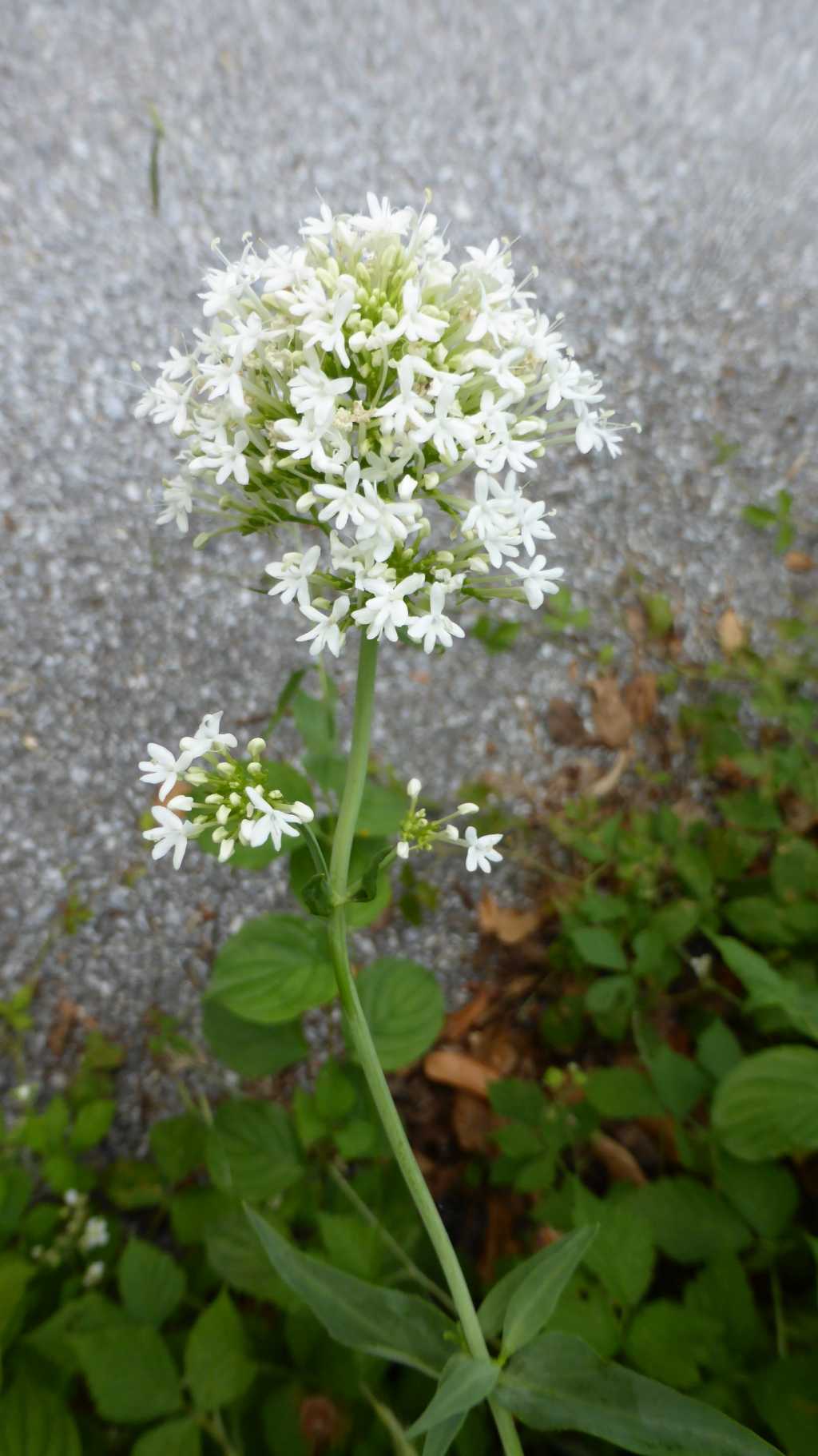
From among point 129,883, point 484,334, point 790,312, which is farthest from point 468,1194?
point 790,312

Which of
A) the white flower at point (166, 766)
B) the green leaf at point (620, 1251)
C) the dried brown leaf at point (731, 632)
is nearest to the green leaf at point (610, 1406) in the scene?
the green leaf at point (620, 1251)

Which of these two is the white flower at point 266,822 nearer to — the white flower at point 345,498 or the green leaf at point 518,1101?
the white flower at point 345,498

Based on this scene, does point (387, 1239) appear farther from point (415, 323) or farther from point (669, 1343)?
point (415, 323)

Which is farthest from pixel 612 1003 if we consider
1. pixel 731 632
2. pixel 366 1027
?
pixel 731 632

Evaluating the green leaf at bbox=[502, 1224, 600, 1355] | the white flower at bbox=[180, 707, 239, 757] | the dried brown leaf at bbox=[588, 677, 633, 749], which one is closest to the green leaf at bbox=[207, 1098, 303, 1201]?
the green leaf at bbox=[502, 1224, 600, 1355]

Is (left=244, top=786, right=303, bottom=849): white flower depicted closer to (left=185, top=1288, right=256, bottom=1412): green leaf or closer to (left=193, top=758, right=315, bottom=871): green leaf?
(left=193, top=758, right=315, bottom=871): green leaf
